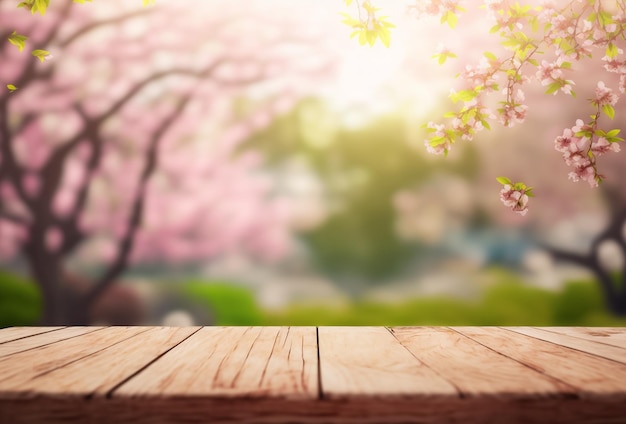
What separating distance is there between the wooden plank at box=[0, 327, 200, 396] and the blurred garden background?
145 centimetres

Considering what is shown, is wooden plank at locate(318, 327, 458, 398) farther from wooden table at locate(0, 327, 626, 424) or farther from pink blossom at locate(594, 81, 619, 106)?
pink blossom at locate(594, 81, 619, 106)

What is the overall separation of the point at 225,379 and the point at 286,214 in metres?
1.98

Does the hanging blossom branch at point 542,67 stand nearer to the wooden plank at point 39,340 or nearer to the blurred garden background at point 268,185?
the blurred garden background at point 268,185

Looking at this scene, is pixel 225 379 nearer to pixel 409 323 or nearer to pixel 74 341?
pixel 74 341

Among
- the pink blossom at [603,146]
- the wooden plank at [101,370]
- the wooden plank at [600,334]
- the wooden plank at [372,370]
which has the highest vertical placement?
the pink blossom at [603,146]

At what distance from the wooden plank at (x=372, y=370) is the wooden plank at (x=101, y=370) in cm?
37

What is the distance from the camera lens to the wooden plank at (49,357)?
98cm

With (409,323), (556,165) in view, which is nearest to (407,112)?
(556,165)

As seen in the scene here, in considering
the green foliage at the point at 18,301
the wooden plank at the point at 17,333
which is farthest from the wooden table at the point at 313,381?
the green foliage at the point at 18,301

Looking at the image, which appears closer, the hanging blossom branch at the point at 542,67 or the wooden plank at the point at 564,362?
the wooden plank at the point at 564,362

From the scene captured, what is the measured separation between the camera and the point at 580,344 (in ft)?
4.66

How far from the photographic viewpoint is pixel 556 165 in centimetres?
300

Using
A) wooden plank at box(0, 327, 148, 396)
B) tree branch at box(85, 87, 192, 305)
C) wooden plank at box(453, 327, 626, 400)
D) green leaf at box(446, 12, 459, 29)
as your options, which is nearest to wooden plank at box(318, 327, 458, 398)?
wooden plank at box(453, 327, 626, 400)

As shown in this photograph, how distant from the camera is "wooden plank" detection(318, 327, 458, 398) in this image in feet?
2.94
